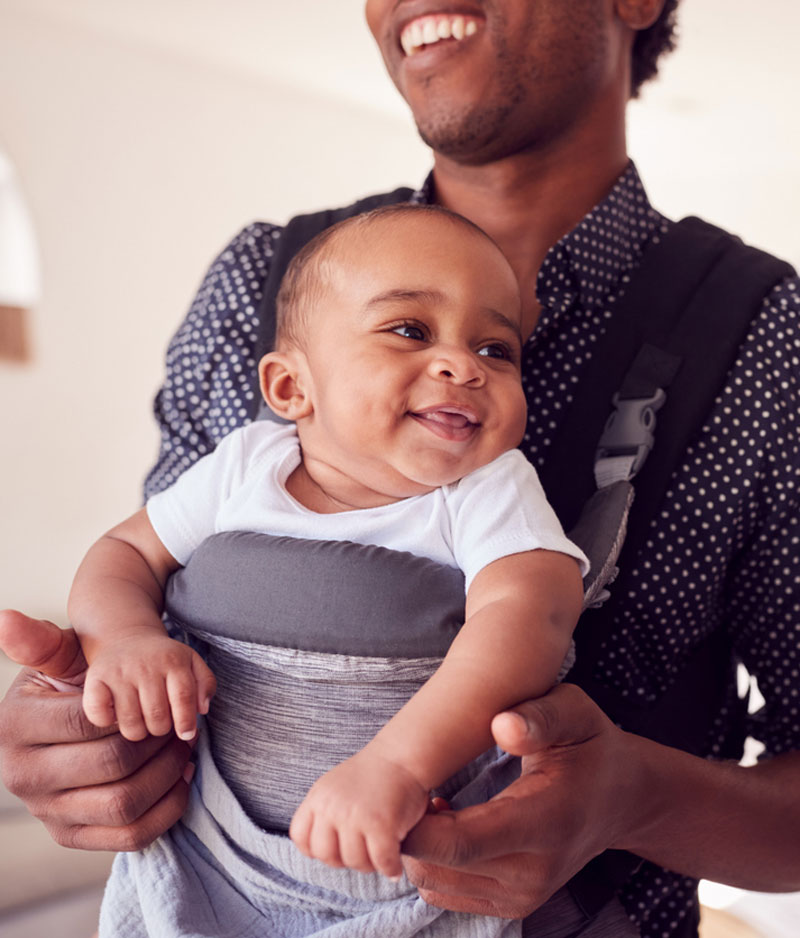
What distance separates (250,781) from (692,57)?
15.9 ft

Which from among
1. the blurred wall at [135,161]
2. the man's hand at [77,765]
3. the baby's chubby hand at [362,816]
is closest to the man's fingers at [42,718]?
the man's hand at [77,765]

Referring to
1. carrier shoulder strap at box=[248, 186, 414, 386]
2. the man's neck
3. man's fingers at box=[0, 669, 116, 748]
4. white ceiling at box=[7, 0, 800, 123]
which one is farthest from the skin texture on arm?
white ceiling at box=[7, 0, 800, 123]

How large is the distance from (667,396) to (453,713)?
51cm

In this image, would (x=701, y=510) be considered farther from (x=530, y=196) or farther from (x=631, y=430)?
(x=530, y=196)

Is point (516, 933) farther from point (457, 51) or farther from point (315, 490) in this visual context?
point (457, 51)

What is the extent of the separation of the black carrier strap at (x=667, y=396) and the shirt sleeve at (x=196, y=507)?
0.33 meters

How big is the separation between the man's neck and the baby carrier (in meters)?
0.23

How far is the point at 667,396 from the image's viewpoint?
102cm

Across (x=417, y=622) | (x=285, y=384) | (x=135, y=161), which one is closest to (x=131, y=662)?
(x=417, y=622)

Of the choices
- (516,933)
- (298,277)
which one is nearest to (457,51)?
(298,277)

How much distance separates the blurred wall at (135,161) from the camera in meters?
4.41

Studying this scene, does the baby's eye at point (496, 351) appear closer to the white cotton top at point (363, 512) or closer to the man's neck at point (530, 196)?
the white cotton top at point (363, 512)

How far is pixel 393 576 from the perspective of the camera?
77 cm

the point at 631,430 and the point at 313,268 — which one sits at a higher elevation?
the point at 313,268
